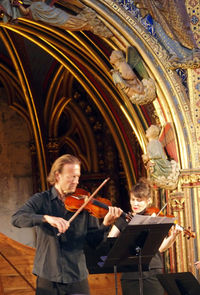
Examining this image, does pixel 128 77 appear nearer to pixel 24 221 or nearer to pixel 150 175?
pixel 150 175

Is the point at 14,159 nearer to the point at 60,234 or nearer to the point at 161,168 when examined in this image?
the point at 161,168

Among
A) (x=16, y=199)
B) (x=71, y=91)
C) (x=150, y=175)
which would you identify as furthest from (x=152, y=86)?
(x=16, y=199)

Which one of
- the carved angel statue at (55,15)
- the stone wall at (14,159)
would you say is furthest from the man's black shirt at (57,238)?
the stone wall at (14,159)

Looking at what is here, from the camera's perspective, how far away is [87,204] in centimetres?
661

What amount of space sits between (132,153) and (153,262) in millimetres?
5829

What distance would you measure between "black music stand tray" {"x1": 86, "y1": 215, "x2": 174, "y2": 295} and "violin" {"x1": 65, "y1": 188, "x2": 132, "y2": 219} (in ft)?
0.92

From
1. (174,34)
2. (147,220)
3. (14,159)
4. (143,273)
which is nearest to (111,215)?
(147,220)

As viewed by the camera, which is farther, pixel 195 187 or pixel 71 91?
pixel 71 91

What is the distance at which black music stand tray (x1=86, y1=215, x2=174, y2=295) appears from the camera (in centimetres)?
691

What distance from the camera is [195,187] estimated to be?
A: 1047 centimetres

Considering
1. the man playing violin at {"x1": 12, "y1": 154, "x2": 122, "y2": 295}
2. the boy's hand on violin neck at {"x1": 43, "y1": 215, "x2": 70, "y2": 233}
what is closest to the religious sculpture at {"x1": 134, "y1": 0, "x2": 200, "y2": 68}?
the man playing violin at {"x1": 12, "y1": 154, "x2": 122, "y2": 295}

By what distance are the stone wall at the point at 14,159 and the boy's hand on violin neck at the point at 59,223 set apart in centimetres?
1078

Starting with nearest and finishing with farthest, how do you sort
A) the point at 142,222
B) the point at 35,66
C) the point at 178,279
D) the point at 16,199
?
the point at 142,222 < the point at 178,279 < the point at 35,66 < the point at 16,199

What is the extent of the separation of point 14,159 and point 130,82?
6.98 meters
